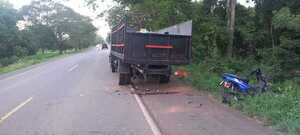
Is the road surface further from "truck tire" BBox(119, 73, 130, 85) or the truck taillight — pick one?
"truck tire" BBox(119, 73, 130, 85)

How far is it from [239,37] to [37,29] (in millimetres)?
64677

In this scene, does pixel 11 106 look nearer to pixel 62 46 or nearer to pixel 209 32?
pixel 209 32

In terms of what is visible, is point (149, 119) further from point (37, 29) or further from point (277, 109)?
point (37, 29)

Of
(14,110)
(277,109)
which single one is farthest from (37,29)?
(277,109)

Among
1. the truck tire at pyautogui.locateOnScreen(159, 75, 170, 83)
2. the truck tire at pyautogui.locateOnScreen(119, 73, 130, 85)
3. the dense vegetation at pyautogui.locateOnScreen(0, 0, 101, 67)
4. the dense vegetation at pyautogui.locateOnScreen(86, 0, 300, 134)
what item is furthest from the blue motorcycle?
the dense vegetation at pyautogui.locateOnScreen(0, 0, 101, 67)

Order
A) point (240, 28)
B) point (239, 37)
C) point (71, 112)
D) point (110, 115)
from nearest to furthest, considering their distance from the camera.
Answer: point (110, 115)
point (71, 112)
point (240, 28)
point (239, 37)

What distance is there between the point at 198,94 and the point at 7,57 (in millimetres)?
56699

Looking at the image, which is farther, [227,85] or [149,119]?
[227,85]

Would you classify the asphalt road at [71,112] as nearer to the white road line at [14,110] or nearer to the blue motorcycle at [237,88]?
the white road line at [14,110]

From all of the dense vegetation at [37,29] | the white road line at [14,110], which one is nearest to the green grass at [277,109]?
the white road line at [14,110]

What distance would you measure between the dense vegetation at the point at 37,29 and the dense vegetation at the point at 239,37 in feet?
112

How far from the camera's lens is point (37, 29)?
87938mm

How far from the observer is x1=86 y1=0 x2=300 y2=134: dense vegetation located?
1748 centimetres

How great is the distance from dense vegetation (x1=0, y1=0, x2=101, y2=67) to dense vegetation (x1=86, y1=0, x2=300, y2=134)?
3405 cm
